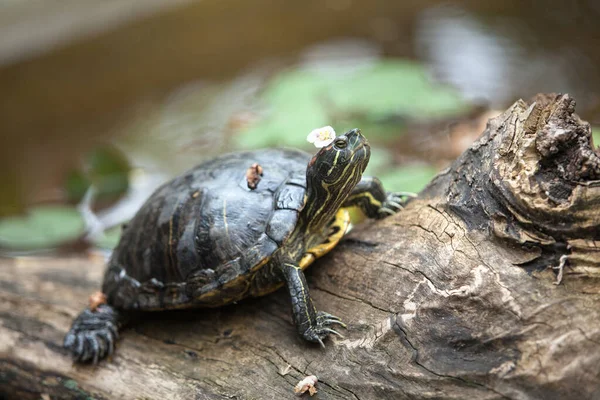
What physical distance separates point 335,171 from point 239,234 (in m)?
0.53

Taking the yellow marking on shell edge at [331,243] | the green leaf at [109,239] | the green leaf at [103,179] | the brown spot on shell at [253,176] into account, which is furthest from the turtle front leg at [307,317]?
the green leaf at [103,179]

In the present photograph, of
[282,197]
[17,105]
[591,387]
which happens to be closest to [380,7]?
[17,105]

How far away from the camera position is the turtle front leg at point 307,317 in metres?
2.36

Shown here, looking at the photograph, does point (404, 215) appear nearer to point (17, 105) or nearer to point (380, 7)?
point (380, 7)

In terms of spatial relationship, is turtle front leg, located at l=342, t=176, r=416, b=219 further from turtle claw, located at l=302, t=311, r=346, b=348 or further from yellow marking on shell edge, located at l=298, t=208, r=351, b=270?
turtle claw, located at l=302, t=311, r=346, b=348

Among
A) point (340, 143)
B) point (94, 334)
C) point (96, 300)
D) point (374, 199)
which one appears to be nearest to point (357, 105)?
point (374, 199)

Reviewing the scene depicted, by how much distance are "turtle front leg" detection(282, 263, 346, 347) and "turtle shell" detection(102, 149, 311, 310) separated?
0.20 metres

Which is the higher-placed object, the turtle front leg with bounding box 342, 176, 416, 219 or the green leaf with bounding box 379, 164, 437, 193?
the green leaf with bounding box 379, 164, 437, 193

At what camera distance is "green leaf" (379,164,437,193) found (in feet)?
11.3

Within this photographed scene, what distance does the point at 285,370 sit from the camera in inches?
93.5

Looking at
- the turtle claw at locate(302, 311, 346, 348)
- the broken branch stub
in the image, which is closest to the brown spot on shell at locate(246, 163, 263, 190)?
the turtle claw at locate(302, 311, 346, 348)

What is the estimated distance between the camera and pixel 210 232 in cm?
257

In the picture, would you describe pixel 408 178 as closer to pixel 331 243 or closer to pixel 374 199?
pixel 374 199

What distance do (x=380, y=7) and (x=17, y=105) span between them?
4.47 meters
